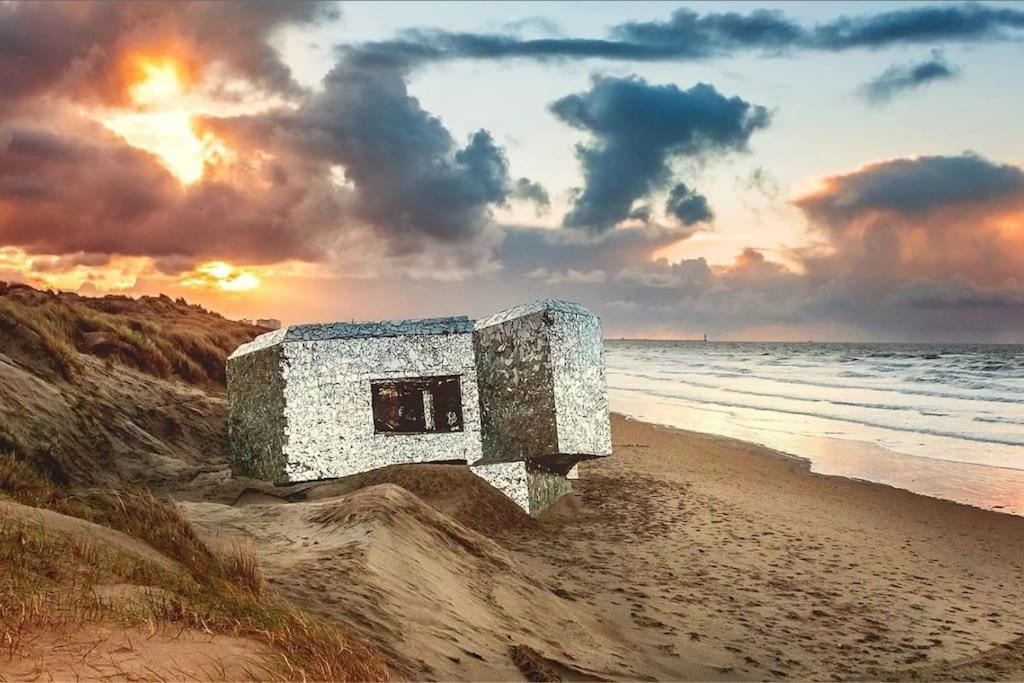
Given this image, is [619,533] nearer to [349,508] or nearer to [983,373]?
[349,508]

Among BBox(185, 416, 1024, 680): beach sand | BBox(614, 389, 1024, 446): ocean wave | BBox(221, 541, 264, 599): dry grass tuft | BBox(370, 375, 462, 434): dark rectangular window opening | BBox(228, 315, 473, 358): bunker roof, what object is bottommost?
BBox(614, 389, 1024, 446): ocean wave

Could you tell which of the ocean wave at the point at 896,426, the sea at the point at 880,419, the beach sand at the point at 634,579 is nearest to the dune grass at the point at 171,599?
the beach sand at the point at 634,579

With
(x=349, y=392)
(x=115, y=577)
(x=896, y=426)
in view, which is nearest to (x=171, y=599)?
(x=115, y=577)

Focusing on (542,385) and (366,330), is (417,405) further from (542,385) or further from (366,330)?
(542,385)

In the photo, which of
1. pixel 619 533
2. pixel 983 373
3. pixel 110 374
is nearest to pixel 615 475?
pixel 619 533

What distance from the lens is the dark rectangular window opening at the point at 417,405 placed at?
9250 mm

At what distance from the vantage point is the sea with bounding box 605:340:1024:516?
1606 centimetres

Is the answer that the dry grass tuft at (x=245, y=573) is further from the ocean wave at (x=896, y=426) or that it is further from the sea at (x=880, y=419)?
the ocean wave at (x=896, y=426)

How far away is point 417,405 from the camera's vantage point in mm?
9531

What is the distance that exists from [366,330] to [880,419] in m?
20.8

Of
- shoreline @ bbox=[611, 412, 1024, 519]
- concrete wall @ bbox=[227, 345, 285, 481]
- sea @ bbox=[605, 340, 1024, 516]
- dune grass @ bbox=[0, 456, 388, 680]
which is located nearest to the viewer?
dune grass @ bbox=[0, 456, 388, 680]

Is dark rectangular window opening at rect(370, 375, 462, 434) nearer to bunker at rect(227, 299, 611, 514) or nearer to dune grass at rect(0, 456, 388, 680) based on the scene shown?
bunker at rect(227, 299, 611, 514)

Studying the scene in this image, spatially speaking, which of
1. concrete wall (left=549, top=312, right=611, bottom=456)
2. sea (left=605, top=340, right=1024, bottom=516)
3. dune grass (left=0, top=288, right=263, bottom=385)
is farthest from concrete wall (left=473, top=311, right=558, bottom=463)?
sea (left=605, top=340, right=1024, bottom=516)

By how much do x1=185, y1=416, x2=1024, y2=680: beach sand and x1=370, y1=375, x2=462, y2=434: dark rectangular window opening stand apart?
0.64 meters
